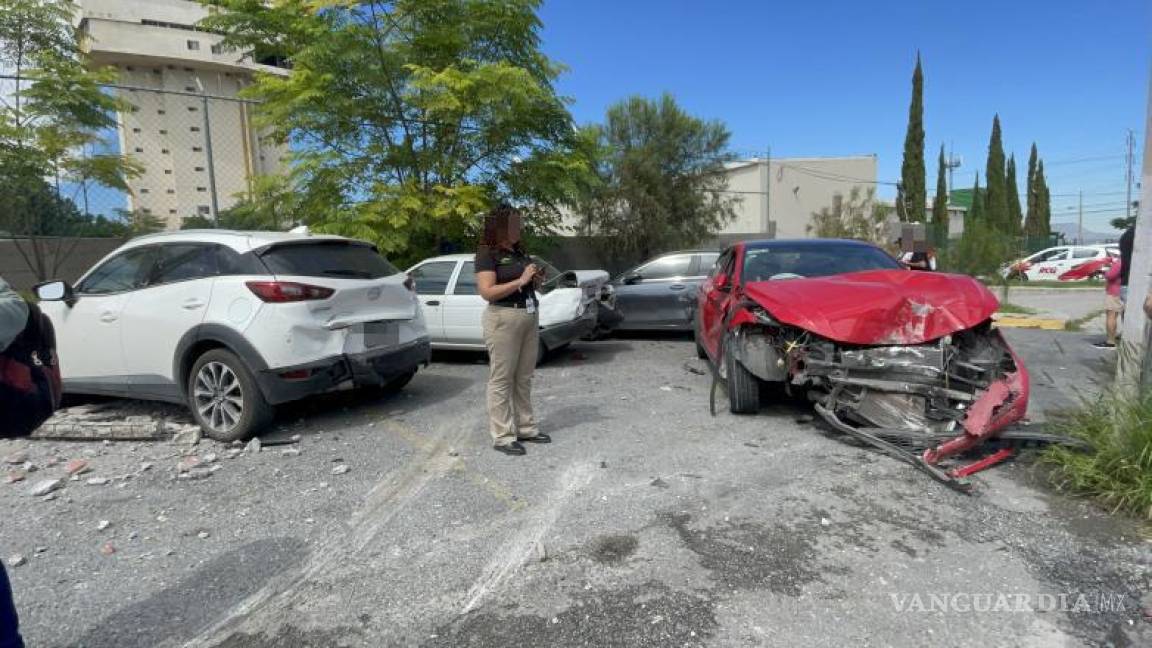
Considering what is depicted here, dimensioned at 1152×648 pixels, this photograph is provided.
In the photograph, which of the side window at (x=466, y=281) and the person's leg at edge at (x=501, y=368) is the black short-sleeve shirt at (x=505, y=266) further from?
the side window at (x=466, y=281)

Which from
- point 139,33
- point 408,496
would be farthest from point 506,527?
point 139,33

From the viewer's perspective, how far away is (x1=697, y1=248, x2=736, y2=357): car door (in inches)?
239

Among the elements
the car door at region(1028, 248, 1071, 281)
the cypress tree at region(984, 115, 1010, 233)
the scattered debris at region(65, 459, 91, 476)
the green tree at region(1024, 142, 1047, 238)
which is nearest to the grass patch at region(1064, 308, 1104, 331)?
the scattered debris at region(65, 459, 91, 476)

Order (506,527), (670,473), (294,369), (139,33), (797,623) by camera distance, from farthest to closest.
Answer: (139,33)
(294,369)
(670,473)
(506,527)
(797,623)

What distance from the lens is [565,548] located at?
10.6ft

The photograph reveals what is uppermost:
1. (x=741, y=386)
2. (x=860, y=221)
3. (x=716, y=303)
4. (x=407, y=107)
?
(x=407, y=107)

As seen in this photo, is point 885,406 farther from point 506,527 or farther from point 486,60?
point 486,60

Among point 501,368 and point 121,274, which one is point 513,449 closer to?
point 501,368

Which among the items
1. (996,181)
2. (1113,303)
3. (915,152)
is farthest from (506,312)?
(996,181)

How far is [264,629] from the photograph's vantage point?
2656mm

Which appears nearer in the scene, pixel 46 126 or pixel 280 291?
pixel 280 291

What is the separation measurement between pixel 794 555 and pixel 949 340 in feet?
7.14

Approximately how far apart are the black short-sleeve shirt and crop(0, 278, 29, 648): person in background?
2.71 m

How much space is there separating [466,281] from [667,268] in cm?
357
